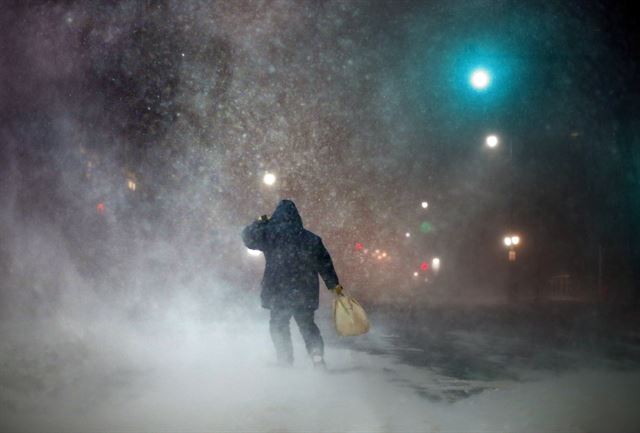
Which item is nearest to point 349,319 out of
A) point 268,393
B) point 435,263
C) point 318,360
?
point 318,360

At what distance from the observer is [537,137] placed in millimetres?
33844

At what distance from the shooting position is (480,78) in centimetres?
1288

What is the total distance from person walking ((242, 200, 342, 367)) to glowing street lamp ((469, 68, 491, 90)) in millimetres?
8020

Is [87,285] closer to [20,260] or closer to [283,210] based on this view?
[20,260]

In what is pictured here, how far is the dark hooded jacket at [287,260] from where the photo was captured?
6.19 meters

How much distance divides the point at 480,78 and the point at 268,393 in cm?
1000

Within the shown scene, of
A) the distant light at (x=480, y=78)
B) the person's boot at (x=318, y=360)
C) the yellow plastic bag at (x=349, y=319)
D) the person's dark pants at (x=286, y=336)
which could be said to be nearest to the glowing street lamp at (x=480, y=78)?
the distant light at (x=480, y=78)

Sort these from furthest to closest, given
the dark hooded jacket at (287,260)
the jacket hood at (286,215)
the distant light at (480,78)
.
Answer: the distant light at (480,78) < the jacket hood at (286,215) < the dark hooded jacket at (287,260)

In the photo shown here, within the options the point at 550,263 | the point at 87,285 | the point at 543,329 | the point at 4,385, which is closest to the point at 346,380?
the point at 4,385

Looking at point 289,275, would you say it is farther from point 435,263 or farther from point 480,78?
point 435,263

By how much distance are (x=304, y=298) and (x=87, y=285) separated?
17165 mm

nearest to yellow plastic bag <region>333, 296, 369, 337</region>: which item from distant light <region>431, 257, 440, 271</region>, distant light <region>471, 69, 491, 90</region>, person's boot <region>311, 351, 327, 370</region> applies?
person's boot <region>311, 351, 327, 370</region>

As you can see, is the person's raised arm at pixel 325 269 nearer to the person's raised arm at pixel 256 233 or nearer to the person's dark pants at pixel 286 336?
the person's dark pants at pixel 286 336

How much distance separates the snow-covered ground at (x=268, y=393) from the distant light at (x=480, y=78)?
A: 7501mm
